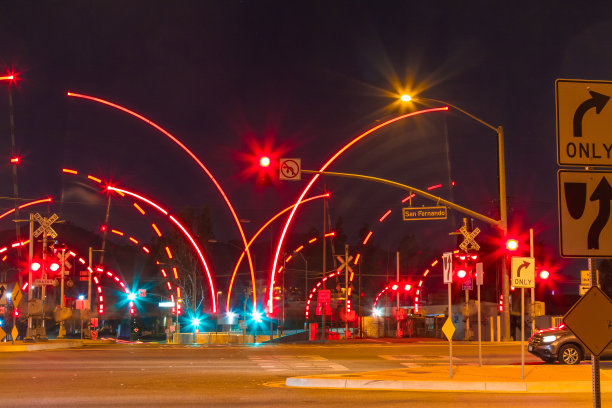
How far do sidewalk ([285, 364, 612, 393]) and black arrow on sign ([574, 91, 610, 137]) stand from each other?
1101 centimetres

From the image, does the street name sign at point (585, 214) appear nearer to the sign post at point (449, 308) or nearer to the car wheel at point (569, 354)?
the sign post at point (449, 308)

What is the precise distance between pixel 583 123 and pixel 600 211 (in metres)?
0.92

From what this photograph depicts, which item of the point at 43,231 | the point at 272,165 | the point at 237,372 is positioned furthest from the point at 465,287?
the point at 43,231

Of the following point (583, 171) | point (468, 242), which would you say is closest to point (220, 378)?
point (583, 171)

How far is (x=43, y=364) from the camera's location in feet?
82.7

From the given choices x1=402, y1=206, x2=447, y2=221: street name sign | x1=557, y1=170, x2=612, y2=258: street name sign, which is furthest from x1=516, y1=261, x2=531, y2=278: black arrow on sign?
x1=402, y1=206, x2=447, y2=221: street name sign

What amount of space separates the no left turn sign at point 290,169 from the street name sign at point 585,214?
20.5 m

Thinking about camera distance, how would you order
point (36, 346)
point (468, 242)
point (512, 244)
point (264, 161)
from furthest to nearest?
point (468, 242) → point (36, 346) → point (512, 244) → point (264, 161)

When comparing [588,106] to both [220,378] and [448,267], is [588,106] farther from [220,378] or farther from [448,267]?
[220,378]

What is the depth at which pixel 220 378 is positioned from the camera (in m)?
20.3

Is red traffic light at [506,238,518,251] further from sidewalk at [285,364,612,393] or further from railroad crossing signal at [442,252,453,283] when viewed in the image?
railroad crossing signal at [442,252,453,283]

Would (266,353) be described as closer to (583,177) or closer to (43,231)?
(43,231)

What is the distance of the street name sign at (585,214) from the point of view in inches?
295

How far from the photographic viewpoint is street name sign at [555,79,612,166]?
783cm
